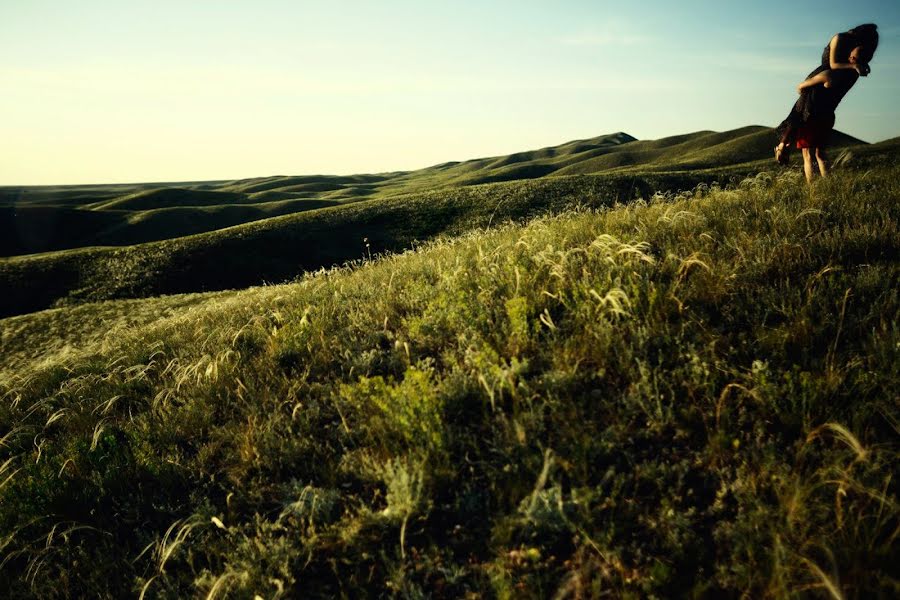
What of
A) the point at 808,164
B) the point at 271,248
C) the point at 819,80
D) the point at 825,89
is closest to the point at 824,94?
the point at 825,89

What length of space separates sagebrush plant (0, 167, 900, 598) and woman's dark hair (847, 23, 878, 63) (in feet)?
16.0

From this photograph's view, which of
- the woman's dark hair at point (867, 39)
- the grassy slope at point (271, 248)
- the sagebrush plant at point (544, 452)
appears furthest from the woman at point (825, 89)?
the grassy slope at point (271, 248)

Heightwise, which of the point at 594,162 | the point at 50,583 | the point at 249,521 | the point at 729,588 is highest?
the point at 594,162

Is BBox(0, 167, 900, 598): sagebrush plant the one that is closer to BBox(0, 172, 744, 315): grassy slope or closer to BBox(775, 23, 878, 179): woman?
BBox(775, 23, 878, 179): woman

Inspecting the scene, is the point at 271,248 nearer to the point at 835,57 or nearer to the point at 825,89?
the point at 825,89

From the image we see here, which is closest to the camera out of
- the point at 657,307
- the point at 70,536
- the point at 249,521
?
the point at 249,521

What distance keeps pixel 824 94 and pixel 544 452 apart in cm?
970

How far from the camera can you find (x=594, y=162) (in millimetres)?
78375

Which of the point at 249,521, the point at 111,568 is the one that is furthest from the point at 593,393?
the point at 111,568

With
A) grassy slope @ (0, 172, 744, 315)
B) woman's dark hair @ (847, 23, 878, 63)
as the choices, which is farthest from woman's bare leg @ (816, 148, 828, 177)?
grassy slope @ (0, 172, 744, 315)

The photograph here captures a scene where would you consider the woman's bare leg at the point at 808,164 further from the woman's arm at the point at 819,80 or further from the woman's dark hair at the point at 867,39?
the woman's dark hair at the point at 867,39

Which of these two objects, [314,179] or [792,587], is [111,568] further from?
[314,179]

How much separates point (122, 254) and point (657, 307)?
42.1 metres

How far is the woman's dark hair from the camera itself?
7527 millimetres
